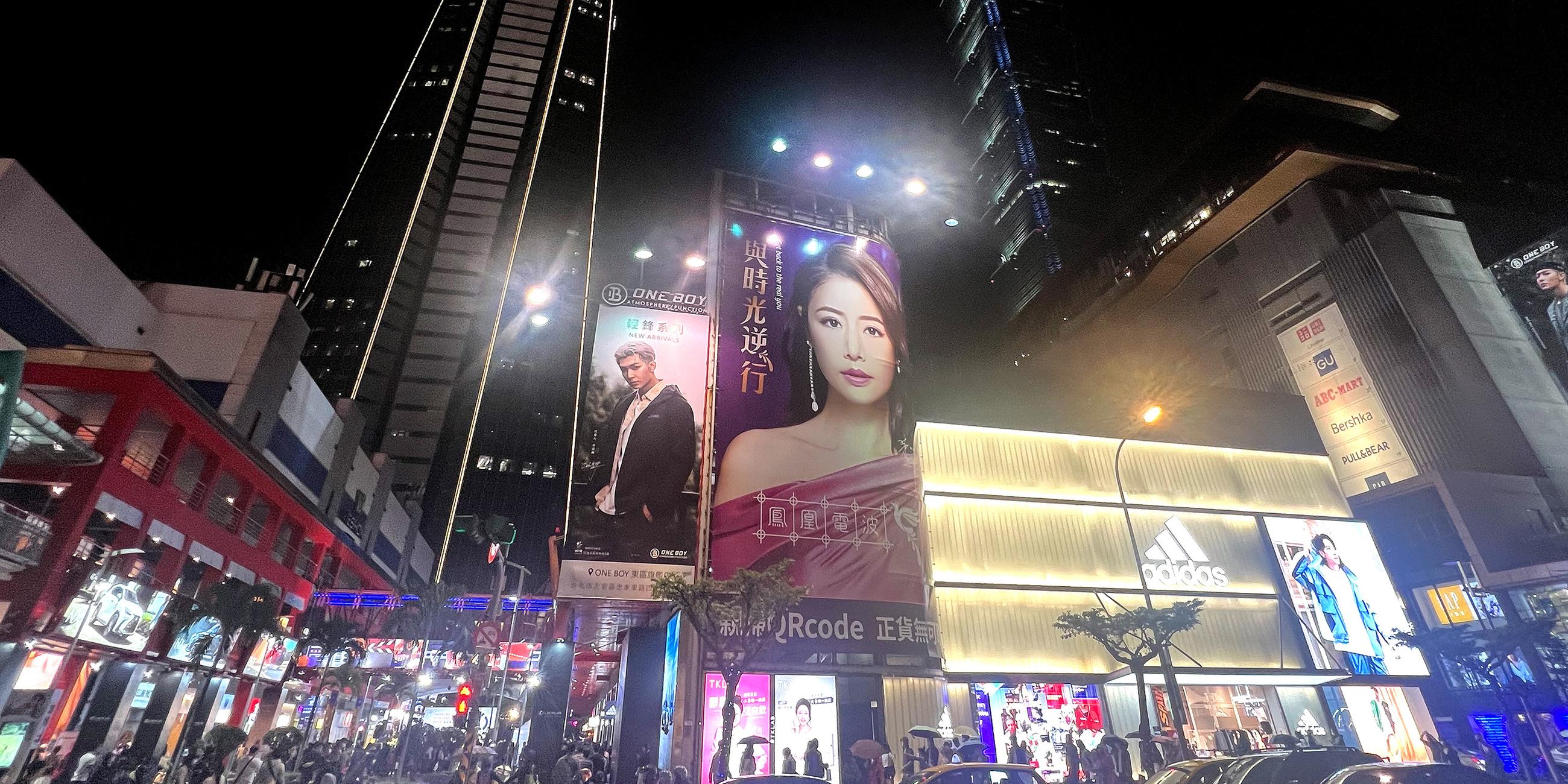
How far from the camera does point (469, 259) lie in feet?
211

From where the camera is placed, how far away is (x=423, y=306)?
62156 millimetres

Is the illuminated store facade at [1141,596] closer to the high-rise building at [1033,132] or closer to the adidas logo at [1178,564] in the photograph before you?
the adidas logo at [1178,564]

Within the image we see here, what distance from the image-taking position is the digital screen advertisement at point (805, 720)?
19438mm

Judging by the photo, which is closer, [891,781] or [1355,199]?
[891,781]

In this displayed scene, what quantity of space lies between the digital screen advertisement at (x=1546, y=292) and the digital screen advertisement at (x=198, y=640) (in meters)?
55.4

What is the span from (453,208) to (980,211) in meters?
58.1

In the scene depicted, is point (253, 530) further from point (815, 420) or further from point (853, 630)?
point (853, 630)

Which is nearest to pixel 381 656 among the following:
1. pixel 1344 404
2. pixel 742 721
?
pixel 742 721

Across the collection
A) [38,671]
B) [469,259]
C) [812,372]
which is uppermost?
[469,259]

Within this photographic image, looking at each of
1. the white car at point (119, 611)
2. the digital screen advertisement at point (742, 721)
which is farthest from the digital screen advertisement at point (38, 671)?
the digital screen advertisement at point (742, 721)

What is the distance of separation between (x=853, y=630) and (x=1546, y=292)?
114ft

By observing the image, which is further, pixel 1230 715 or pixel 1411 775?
pixel 1230 715

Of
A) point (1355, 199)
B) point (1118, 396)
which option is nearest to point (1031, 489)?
point (1118, 396)

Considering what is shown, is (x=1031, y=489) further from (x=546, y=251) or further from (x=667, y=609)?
(x=546, y=251)
